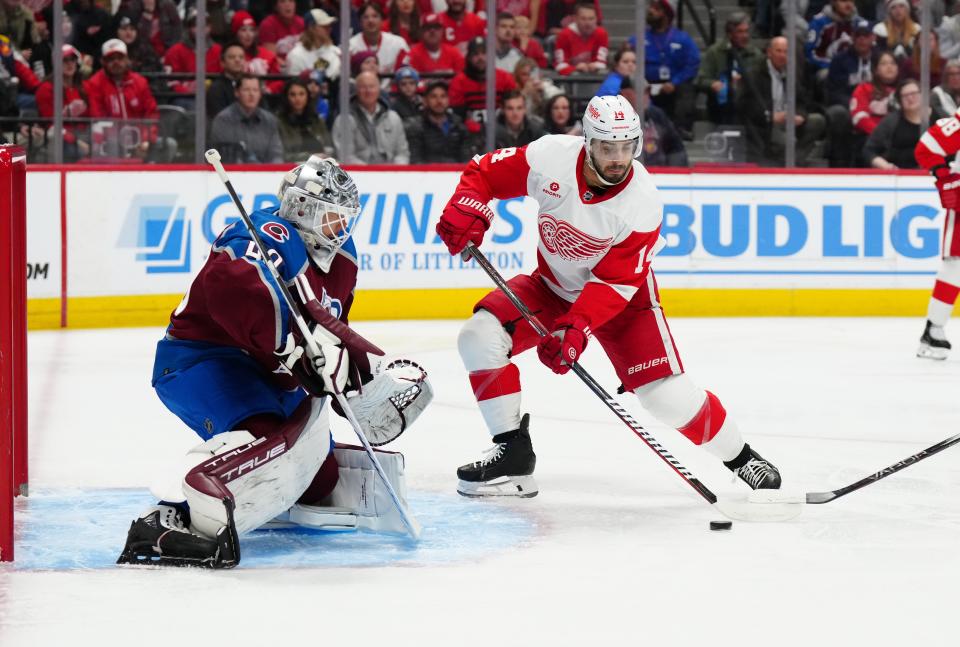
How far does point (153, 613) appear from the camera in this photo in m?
2.90

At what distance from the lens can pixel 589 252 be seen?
3998 millimetres

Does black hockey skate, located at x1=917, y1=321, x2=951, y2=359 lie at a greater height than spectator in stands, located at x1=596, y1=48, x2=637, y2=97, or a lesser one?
lesser

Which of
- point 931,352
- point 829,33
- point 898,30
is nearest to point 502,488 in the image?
point 931,352

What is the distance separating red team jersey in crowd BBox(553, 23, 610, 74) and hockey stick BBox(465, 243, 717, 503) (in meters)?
4.54

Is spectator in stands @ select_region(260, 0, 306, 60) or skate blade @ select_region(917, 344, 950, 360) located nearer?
skate blade @ select_region(917, 344, 950, 360)

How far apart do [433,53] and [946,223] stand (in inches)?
115

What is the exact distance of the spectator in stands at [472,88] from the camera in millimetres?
8211

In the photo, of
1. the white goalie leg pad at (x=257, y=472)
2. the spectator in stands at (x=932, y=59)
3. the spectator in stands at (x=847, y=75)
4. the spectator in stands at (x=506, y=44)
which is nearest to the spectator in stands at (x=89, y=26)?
the spectator in stands at (x=506, y=44)

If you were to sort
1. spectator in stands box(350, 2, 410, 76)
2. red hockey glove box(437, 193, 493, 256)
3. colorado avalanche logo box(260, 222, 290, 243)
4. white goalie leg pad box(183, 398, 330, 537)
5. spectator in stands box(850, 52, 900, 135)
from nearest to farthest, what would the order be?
white goalie leg pad box(183, 398, 330, 537) < colorado avalanche logo box(260, 222, 290, 243) < red hockey glove box(437, 193, 493, 256) < spectator in stands box(350, 2, 410, 76) < spectator in stands box(850, 52, 900, 135)

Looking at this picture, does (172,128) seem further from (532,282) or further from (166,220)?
(532,282)

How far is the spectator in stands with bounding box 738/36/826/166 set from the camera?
8.41 meters

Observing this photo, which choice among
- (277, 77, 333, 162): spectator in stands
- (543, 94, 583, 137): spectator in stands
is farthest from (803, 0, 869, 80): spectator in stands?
(277, 77, 333, 162): spectator in stands

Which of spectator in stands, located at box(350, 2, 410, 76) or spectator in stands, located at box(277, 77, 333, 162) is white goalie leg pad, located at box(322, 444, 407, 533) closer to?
spectator in stands, located at box(277, 77, 333, 162)

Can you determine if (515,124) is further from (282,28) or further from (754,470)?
(754,470)
